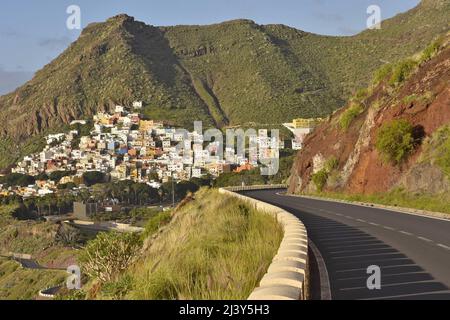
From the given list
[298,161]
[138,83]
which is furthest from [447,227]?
[138,83]

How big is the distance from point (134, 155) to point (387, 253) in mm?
171263

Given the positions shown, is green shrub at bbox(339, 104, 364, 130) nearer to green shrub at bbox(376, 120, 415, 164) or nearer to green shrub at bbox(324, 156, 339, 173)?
green shrub at bbox(324, 156, 339, 173)

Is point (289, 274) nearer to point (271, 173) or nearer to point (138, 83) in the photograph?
point (271, 173)

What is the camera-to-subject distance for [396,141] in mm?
28688

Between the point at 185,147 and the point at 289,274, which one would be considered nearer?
the point at 289,274

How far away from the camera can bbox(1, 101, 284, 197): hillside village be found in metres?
143

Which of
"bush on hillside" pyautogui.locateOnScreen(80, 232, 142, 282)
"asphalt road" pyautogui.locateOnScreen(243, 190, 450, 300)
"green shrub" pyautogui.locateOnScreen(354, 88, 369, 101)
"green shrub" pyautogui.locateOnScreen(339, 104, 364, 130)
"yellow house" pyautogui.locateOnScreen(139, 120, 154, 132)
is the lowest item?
"bush on hillside" pyautogui.locateOnScreen(80, 232, 142, 282)

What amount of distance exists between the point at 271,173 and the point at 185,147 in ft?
233

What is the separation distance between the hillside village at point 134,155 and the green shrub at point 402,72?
83329mm

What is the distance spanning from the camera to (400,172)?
95.7ft

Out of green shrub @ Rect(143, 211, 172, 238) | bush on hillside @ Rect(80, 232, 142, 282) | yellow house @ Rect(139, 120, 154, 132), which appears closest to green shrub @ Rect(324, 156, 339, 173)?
green shrub @ Rect(143, 211, 172, 238)

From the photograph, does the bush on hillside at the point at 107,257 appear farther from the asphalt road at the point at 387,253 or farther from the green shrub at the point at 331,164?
the green shrub at the point at 331,164

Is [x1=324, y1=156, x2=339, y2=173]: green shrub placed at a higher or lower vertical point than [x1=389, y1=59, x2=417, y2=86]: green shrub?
lower

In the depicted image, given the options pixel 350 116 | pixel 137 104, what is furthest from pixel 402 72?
pixel 137 104
